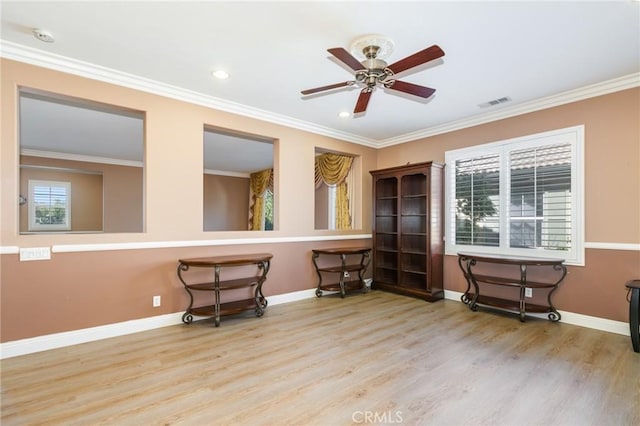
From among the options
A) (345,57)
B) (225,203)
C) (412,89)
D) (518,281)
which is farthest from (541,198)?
(225,203)

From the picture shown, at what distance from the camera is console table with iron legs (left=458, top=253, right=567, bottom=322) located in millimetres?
3613

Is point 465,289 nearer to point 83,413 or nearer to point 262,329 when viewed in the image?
point 262,329

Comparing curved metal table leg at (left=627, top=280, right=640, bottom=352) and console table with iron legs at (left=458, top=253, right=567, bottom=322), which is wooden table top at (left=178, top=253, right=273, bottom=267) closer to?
console table with iron legs at (left=458, top=253, right=567, bottom=322)

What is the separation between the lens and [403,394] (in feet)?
7.13

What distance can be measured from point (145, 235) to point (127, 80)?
1.67 meters

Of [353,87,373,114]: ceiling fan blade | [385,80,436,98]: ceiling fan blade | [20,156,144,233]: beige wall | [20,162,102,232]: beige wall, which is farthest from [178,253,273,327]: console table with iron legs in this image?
[20,162,102,232]: beige wall

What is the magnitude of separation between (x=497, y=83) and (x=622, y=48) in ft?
3.25

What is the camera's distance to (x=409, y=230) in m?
5.26

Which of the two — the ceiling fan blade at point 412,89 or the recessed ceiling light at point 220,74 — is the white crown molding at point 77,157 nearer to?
the recessed ceiling light at point 220,74

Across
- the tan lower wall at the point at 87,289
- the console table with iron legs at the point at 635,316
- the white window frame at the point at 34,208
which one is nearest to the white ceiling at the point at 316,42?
the tan lower wall at the point at 87,289

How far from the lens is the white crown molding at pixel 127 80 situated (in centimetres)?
276

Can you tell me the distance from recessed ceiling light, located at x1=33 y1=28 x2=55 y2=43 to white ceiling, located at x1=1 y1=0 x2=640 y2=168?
0.12 feet

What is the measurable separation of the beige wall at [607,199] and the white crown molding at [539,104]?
6 cm

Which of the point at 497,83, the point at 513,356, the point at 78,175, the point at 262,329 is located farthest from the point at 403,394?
the point at 78,175
